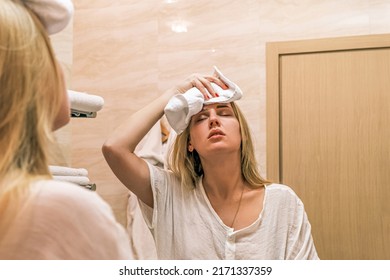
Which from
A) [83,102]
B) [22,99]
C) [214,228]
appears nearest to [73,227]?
[22,99]

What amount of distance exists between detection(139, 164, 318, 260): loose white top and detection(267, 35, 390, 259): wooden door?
0.37 metres

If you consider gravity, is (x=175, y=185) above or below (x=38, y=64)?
below

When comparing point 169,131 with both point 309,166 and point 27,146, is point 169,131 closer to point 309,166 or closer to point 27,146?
point 309,166

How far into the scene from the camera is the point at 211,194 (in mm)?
974

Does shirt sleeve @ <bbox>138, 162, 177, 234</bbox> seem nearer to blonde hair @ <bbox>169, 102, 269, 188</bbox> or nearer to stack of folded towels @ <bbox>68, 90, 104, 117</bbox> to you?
blonde hair @ <bbox>169, 102, 269, 188</bbox>

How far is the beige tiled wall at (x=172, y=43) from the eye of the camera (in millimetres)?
1325

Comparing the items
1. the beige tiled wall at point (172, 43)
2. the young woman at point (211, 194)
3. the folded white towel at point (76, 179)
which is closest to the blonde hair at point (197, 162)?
the young woman at point (211, 194)

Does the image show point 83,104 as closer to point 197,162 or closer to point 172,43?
point 197,162

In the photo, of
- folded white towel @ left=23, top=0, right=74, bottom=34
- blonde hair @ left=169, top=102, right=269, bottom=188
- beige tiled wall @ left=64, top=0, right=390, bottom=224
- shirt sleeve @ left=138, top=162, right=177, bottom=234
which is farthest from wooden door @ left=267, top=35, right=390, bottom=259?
folded white towel @ left=23, top=0, right=74, bottom=34

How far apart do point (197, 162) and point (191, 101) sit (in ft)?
0.47

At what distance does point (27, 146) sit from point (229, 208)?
1.94 ft

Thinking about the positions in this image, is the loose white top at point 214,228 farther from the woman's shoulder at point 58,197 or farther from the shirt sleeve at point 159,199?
the woman's shoulder at point 58,197
